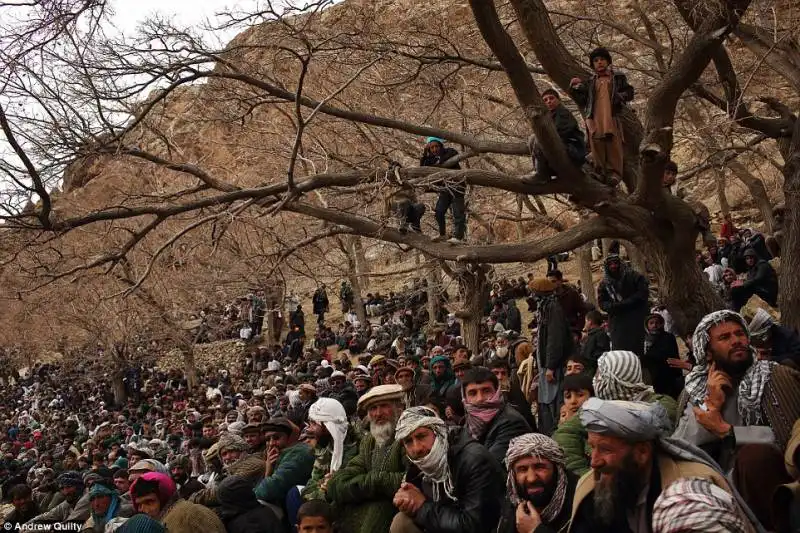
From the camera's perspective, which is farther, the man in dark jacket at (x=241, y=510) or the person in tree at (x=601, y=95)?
the person in tree at (x=601, y=95)

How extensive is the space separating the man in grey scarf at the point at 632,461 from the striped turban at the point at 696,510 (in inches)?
10.9

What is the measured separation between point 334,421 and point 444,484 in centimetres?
156

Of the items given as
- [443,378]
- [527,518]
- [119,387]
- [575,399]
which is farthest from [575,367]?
[119,387]

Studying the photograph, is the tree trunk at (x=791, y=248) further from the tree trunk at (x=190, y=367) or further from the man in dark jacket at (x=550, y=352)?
the tree trunk at (x=190, y=367)

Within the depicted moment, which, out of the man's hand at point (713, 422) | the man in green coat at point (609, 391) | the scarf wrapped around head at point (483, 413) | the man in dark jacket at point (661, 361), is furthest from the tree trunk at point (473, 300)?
the man's hand at point (713, 422)

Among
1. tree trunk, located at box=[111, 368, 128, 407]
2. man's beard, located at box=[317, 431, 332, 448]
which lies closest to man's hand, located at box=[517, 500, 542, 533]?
man's beard, located at box=[317, 431, 332, 448]

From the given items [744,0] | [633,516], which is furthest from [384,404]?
[744,0]

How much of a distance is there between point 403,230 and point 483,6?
2.88 m

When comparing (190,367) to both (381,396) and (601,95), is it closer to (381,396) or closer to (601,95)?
(601,95)

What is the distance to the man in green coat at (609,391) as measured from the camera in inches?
161

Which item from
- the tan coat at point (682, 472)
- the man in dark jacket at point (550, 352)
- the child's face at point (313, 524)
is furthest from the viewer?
the man in dark jacket at point (550, 352)

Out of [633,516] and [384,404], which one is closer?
[633,516]

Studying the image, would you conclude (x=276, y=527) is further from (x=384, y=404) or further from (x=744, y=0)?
(x=744, y=0)

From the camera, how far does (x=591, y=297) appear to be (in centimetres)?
1906
